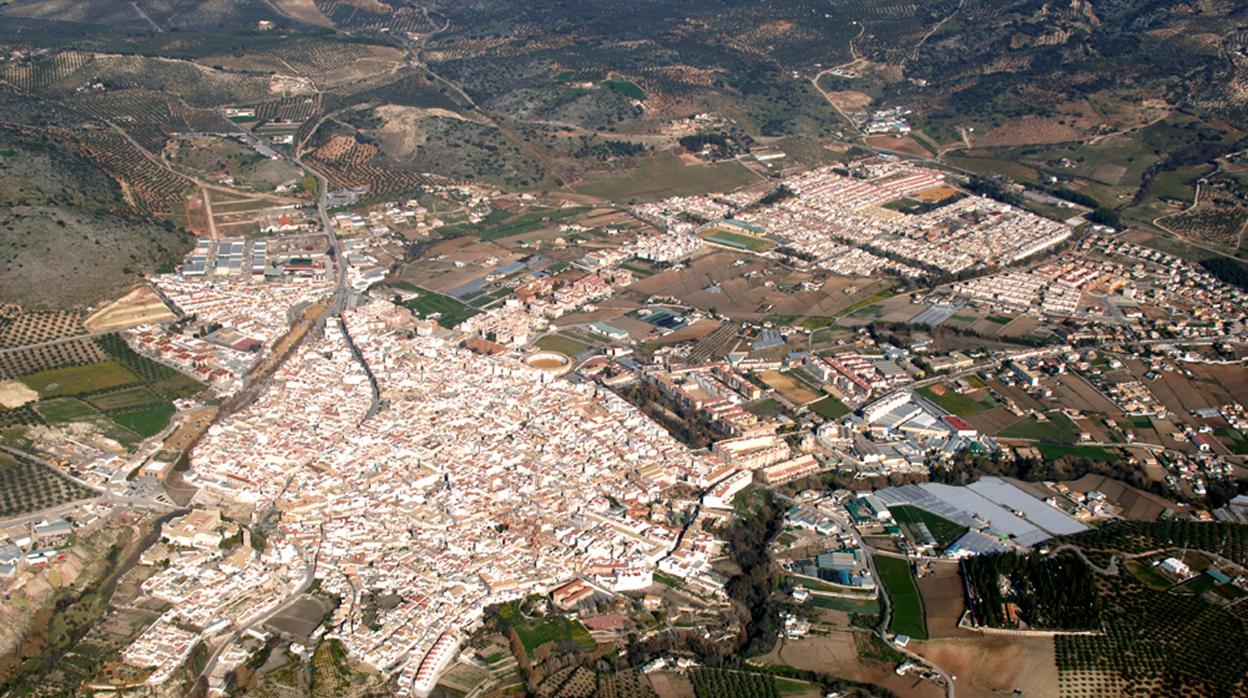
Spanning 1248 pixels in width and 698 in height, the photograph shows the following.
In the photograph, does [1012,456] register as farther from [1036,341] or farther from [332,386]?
[332,386]

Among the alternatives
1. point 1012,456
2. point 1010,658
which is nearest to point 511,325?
Answer: point 1012,456

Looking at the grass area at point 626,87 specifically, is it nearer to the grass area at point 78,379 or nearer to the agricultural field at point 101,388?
the agricultural field at point 101,388

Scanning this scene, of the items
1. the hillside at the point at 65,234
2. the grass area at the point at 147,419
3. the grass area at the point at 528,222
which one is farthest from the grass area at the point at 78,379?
the grass area at the point at 528,222

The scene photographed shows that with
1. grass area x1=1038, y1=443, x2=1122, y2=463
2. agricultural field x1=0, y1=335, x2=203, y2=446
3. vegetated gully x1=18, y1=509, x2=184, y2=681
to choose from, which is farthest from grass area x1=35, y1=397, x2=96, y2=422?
grass area x1=1038, y1=443, x2=1122, y2=463

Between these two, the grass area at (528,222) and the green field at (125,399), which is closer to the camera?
the green field at (125,399)

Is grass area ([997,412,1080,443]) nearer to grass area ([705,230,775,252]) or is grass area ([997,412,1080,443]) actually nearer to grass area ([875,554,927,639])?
grass area ([875,554,927,639])

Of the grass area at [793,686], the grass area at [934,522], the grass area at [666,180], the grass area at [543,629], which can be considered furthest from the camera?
the grass area at [666,180]
